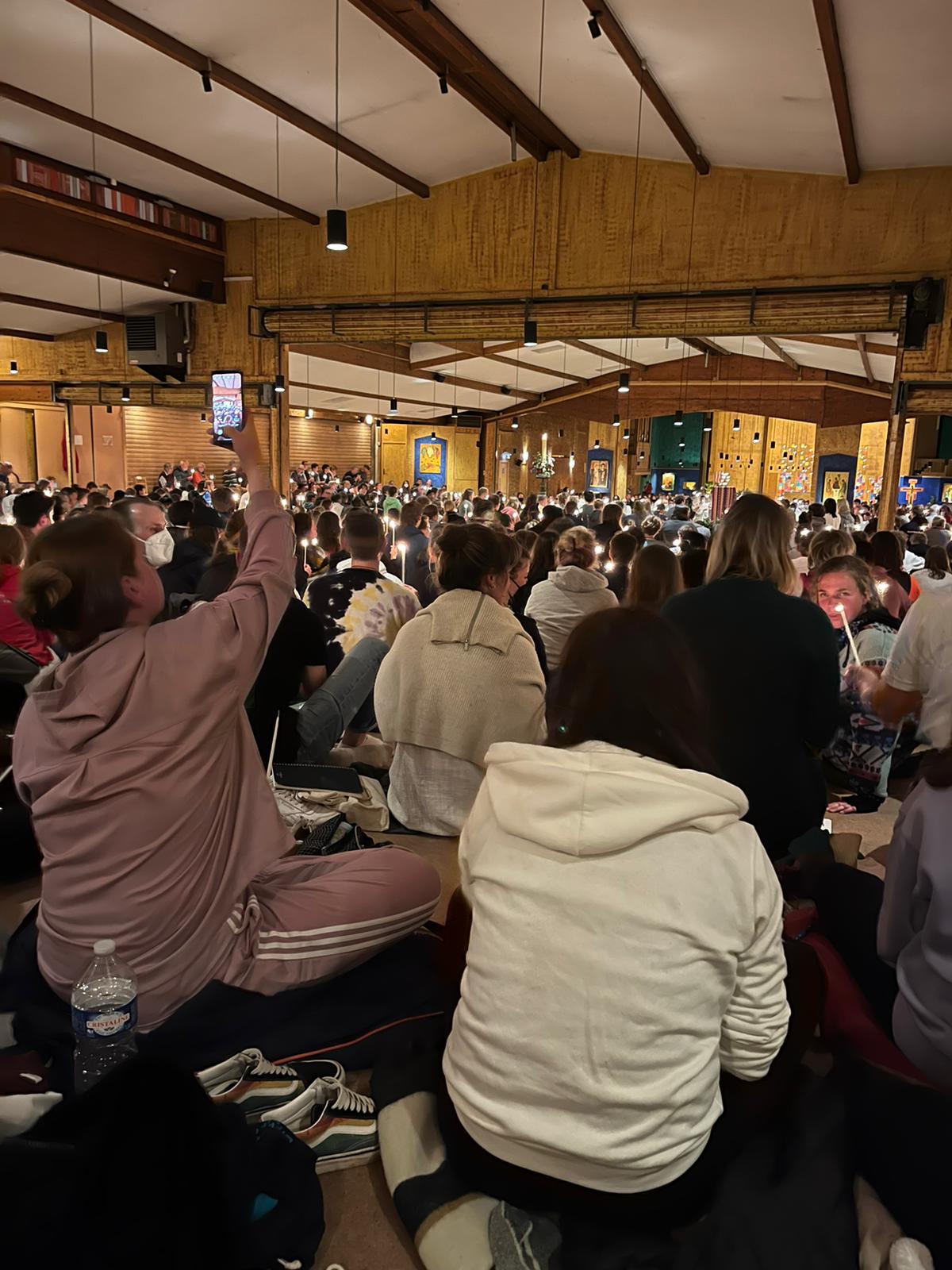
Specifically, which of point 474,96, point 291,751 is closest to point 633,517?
point 474,96

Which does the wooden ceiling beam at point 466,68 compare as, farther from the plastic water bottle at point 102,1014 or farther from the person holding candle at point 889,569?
the plastic water bottle at point 102,1014

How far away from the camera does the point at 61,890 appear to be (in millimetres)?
1878

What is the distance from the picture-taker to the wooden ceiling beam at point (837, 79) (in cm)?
541

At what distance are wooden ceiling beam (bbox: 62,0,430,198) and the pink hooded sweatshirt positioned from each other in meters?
6.31

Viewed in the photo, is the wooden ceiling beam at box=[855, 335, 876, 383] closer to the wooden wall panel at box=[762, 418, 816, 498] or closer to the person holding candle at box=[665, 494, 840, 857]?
the wooden wall panel at box=[762, 418, 816, 498]

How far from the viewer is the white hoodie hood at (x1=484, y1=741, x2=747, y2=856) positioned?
123cm

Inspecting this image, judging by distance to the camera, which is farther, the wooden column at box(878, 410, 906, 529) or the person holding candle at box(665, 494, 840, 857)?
the wooden column at box(878, 410, 906, 529)

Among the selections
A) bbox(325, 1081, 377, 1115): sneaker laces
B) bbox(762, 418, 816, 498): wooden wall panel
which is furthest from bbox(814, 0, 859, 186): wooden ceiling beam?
bbox(762, 418, 816, 498): wooden wall panel

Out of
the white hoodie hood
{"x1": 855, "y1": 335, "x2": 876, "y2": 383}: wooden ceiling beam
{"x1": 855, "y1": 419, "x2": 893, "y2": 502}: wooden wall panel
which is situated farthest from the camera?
{"x1": 855, "y1": 419, "x2": 893, "y2": 502}: wooden wall panel

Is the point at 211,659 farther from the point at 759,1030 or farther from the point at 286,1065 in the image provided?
the point at 759,1030

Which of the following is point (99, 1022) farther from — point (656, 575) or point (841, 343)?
point (841, 343)

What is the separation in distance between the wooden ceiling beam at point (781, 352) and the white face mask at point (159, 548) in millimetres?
12358

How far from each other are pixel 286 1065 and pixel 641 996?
3.51 ft

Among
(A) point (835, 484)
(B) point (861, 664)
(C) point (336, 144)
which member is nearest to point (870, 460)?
(A) point (835, 484)
